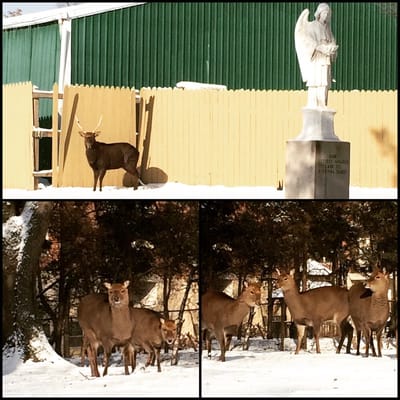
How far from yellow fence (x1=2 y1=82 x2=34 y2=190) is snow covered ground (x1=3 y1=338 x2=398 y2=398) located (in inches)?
347

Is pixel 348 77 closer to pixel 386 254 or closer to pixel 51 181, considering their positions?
pixel 51 181

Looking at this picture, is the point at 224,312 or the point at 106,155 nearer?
the point at 224,312

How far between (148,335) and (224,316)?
0.71 meters

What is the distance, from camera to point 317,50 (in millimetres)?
16516

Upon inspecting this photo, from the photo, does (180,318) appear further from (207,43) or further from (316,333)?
(207,43)

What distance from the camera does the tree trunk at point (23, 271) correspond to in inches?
427

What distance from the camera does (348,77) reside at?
74.2ft

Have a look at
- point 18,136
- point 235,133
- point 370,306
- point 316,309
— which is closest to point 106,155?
point 18,136

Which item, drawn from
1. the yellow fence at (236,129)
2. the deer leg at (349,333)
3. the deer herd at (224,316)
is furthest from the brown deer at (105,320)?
the yellow fence at (236,129)

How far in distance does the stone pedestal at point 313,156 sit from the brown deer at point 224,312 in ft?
19.8

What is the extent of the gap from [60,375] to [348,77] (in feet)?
42.3

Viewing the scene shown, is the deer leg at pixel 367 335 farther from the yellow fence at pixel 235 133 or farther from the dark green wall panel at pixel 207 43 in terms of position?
the dark green wall panel at pixel 207 43

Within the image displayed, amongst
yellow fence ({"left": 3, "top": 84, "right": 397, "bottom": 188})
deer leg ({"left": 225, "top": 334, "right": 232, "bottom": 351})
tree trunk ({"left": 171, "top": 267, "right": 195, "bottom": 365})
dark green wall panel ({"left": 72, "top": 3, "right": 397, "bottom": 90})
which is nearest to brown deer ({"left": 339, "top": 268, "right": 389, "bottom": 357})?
deer leg ({"left": 225, "top": 334, "right": 232, "bottom": 351})

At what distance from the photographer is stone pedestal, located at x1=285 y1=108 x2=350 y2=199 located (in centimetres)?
1684
